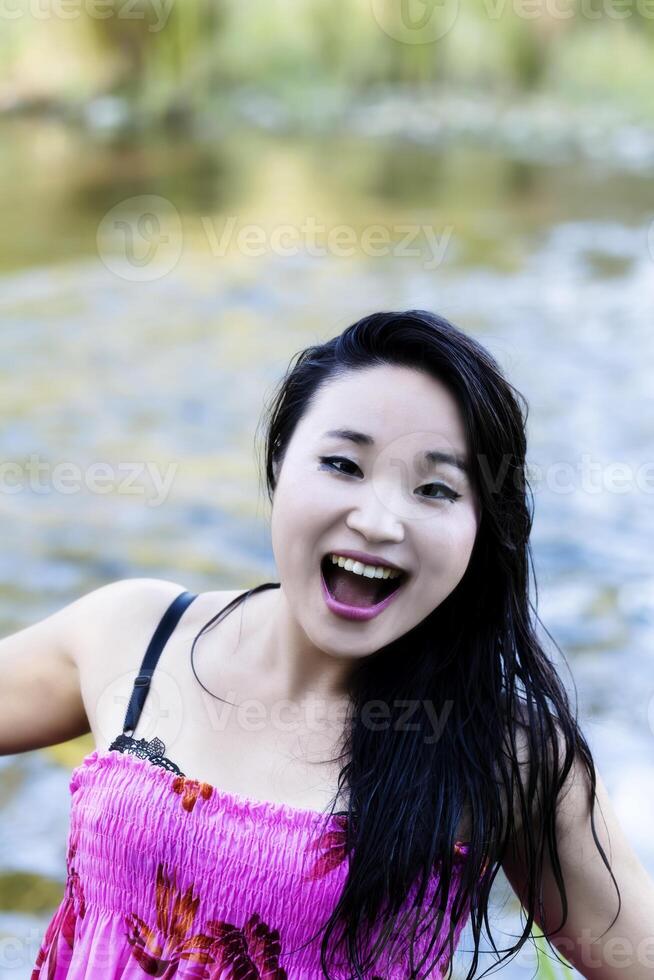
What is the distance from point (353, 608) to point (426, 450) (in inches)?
5.7

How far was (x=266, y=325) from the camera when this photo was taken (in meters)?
4.90

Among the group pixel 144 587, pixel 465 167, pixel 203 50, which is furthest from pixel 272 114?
pixel 144 587

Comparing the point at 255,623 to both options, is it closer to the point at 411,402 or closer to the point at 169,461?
the point at 411,402

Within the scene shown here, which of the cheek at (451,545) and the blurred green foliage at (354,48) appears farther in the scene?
the blurred green foliage at (354,48)

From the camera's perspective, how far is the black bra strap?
42.4 inches

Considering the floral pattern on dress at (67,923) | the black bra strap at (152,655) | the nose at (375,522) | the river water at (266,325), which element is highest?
the river water at (266,325)

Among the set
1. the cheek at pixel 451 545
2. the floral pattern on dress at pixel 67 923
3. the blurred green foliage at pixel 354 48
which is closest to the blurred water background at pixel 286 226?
the blurred green foliage at pixel 354 48

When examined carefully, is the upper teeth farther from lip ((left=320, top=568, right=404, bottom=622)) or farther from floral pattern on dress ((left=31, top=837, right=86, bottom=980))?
floral pattern on dress ((left=31, top=837, right=86, bottom=980))

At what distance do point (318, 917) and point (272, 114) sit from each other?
15.7ft

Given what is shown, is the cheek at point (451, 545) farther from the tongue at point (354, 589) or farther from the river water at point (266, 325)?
the river water at point (266, 325)

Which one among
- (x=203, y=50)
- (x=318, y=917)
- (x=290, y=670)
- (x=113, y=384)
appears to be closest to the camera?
(x=318, y=917)

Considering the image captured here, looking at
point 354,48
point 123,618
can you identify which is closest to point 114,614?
point 123,618

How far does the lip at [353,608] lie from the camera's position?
98 centimetres

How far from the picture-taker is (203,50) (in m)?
5.15
